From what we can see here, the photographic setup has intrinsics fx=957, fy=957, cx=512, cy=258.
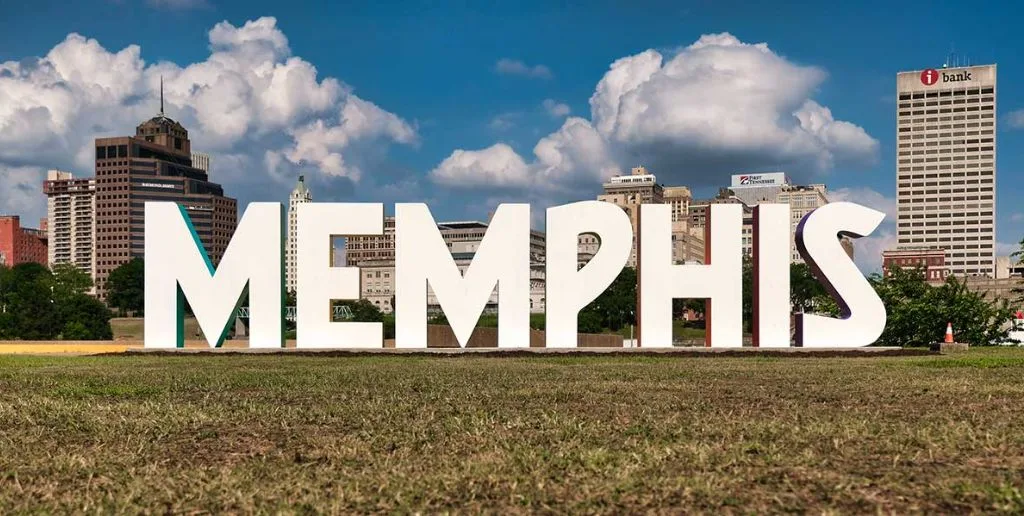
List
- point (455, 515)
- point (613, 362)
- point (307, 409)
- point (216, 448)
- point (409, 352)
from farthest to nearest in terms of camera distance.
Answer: point (409, 352) < point (613, 362) < point (307, 409) < point (216, 448) < point (455, 515)

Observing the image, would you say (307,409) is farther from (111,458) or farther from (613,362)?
(613,362)

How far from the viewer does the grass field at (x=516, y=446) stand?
6289 mm

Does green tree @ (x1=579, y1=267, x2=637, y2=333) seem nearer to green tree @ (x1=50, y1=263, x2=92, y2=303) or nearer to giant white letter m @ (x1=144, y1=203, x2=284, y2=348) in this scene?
green tree @ (x1=50, y1=263, x2=92, y2=303)

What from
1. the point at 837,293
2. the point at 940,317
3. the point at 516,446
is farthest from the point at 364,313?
the point at 516,446

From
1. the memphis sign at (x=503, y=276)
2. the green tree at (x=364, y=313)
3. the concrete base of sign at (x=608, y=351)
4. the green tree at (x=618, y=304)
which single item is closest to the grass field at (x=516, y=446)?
the concrete base of sign at (x=608, y=351)

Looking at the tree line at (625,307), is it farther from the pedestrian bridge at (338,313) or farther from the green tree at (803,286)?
the pedestrian bridge at (338,313)

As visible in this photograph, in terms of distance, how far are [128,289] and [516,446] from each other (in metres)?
158

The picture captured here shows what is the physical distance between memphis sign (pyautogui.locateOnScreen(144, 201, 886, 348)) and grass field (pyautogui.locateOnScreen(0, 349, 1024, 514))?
522 inches

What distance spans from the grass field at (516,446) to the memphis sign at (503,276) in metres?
13.2

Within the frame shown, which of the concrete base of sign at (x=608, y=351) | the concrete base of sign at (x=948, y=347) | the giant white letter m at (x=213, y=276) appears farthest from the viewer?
the concrete base of sign at (x=948, y=347)

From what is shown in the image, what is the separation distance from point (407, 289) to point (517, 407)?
17.7 meters

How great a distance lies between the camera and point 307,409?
11.2 meters

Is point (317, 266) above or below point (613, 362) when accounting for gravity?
above

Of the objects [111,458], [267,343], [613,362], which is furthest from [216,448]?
[267,343]
